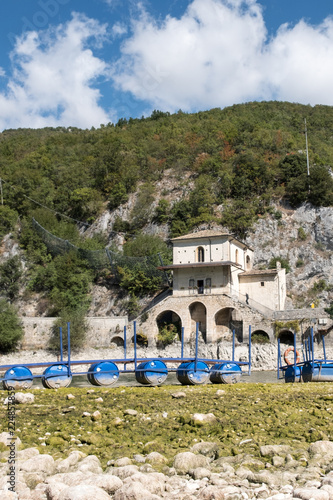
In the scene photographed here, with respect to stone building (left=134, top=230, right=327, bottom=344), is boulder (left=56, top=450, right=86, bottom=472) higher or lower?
lower

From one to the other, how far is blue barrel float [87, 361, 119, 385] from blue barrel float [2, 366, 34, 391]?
3.11 m

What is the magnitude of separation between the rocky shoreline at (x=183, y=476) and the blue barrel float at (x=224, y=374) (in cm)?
1827

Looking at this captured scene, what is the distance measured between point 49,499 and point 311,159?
6587 cm

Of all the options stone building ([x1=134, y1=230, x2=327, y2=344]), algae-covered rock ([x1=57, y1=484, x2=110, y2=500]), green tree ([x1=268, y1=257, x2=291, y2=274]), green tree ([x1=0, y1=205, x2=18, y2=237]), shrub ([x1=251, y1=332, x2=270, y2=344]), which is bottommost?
algae-covered rock ([x1=57, y1=484, x2=110, y2=500])

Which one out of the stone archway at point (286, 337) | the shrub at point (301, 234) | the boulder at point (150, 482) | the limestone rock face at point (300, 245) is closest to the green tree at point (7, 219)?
the limestone rock face at point (300, 245)

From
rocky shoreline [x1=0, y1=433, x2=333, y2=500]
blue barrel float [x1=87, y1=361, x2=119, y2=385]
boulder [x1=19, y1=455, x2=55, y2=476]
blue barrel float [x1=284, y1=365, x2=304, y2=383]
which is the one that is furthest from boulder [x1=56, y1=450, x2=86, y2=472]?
blue barrel float [x1=284, y1=365, x2=304, y2=383]

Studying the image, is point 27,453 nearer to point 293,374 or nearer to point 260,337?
point 293,374

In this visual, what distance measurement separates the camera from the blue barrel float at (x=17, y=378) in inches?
988

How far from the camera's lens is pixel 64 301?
2133 inches

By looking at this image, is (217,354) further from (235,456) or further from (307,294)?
(235,456)

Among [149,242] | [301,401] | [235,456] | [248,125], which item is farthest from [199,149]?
[235,456]

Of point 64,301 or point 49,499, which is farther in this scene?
point 64,301

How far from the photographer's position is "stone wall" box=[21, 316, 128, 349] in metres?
49.2

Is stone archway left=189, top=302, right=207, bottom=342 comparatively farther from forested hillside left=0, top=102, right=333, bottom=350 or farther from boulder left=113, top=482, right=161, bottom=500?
boulder left=113, top=482, right=161, bottom=500
